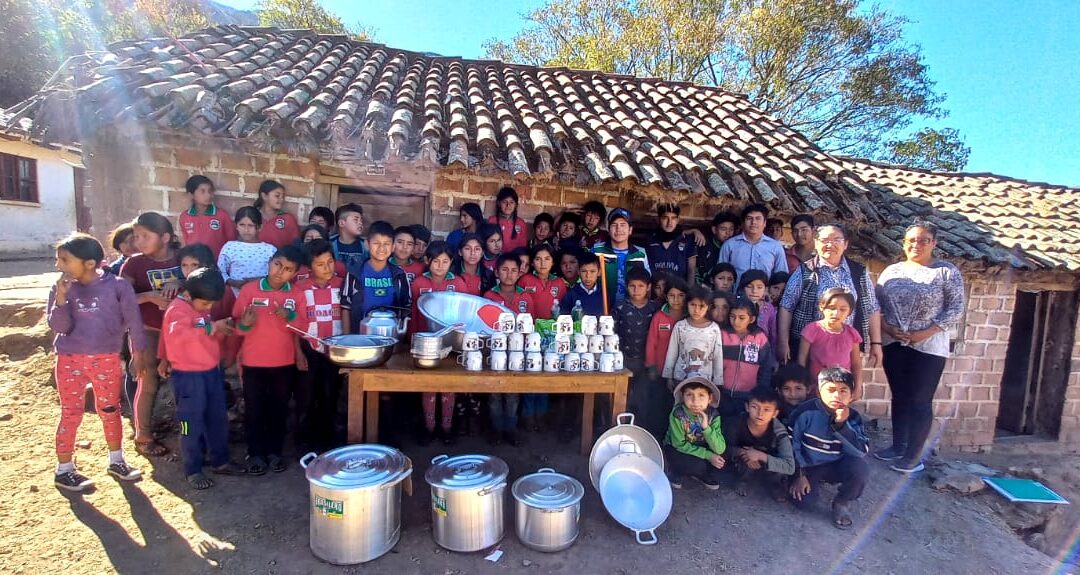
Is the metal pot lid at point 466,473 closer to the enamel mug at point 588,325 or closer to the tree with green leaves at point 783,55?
the enamel mug at point 588,325

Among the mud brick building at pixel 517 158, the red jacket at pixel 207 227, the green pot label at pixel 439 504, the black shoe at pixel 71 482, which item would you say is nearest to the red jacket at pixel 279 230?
the red jacket at pixel 207 227

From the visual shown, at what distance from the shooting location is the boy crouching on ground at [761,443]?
353cm

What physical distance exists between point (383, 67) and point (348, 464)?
17.3 ft

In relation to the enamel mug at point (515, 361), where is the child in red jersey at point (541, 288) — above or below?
above

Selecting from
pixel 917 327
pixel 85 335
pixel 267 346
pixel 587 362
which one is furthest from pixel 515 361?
pixel 917 327

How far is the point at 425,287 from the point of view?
383 centimetres

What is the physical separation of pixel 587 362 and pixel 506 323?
600mm

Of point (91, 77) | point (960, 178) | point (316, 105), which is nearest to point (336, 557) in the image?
point (316, 105)

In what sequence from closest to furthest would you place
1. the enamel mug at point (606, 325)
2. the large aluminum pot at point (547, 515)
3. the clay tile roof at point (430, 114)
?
the large aluminum pot at point (547, 515), the enamel mug at point (606, 325), the clay tile roof at point (430, 114)

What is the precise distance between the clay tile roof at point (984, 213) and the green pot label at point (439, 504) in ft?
17.2

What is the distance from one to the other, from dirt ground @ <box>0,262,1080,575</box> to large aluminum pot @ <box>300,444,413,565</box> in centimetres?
9

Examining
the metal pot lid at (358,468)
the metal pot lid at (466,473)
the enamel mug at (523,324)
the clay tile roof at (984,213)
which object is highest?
the clay tile roof at (984,213)

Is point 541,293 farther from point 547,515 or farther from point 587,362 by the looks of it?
point 547,515

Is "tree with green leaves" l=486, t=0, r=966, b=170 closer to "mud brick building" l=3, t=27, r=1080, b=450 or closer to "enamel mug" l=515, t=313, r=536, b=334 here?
"mud brick building" l=3, t=27, r=1080, b=450
